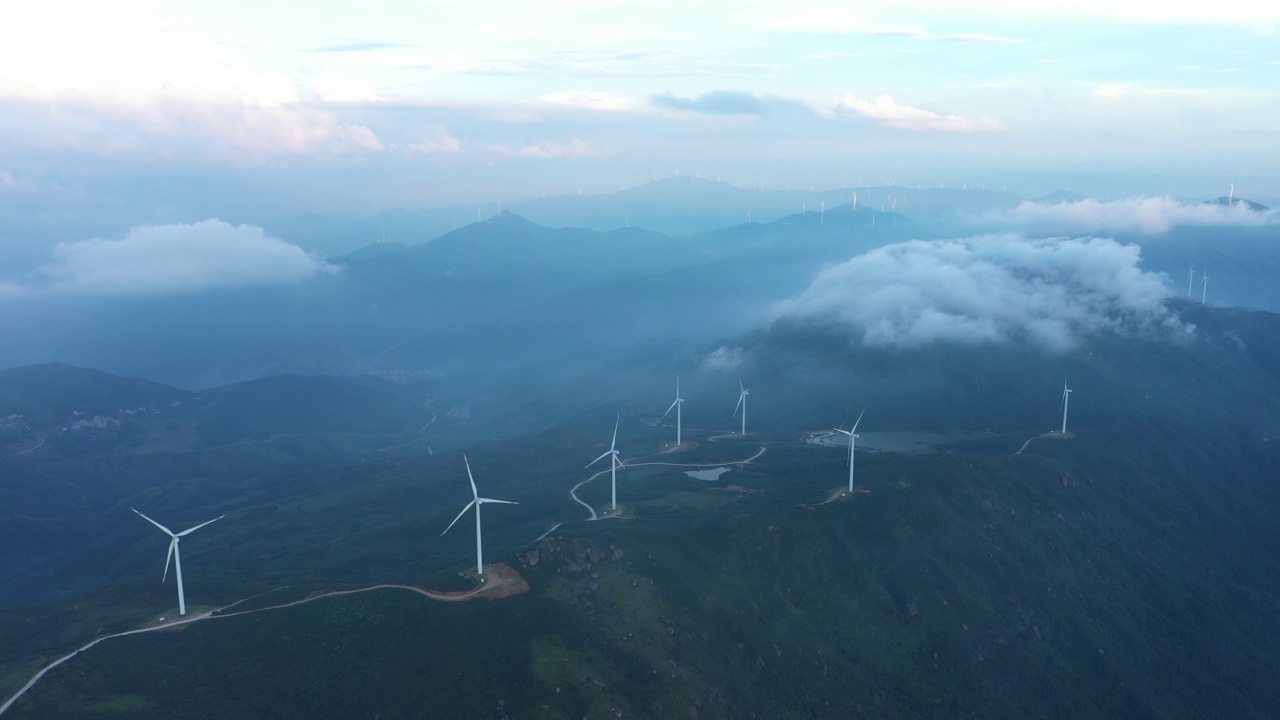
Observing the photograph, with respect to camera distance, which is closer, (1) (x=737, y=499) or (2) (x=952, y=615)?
(2) (x=952, y=615)

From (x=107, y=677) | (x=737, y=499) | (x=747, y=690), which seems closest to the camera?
(x=107, y=677)

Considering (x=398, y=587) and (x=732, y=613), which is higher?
(x=398, y=587)

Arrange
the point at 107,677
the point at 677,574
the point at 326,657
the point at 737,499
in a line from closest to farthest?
the point at 107,677
the point at 326,657
the point at 677,574
the point at 737,499

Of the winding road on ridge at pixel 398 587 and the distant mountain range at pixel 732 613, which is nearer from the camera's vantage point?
the distant mountain range at pixel 732 613

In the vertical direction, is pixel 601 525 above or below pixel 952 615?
above

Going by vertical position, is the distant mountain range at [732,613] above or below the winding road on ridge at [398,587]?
below

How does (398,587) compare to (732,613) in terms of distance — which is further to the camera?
(732,613)

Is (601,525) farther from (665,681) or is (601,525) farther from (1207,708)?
(1207,708)

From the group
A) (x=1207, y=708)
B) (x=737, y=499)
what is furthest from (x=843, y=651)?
(x=1207, y=708)

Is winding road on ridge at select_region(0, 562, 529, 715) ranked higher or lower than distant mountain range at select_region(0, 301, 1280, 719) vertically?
higher

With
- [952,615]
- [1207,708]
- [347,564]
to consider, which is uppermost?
[347,564]

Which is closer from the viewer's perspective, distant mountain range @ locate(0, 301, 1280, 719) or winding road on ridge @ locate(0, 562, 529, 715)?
distant mountain range @ locate(0, 301, 1280, 719)
